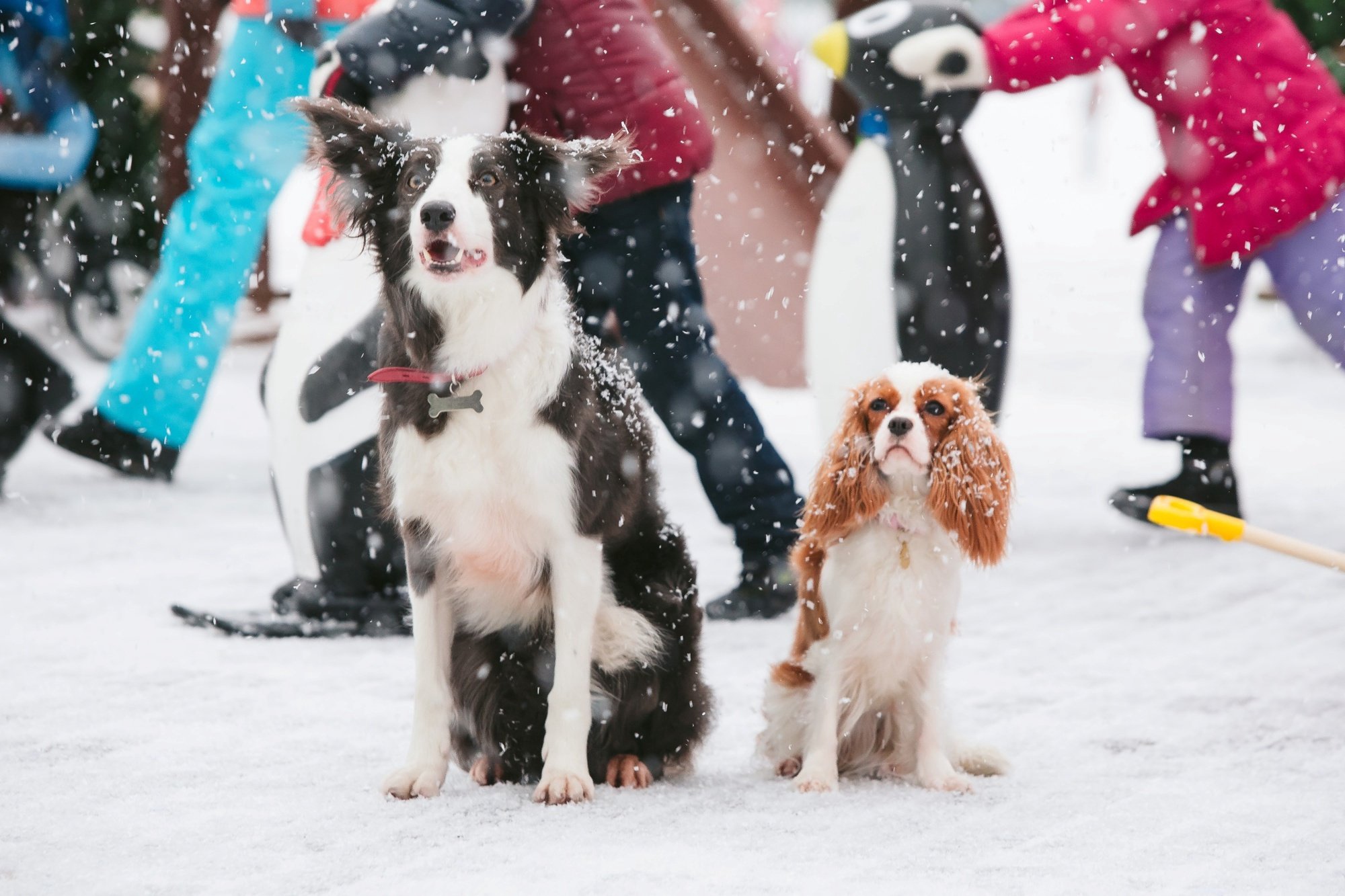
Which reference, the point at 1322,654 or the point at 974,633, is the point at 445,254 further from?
the point at 1322,654

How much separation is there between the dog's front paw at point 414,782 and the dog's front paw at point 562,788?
0.18 meters

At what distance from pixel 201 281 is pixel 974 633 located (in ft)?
11.3

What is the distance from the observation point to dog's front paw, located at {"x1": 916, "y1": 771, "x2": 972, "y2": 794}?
281cm

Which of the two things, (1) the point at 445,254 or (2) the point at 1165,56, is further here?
(2) the point at 1165,56

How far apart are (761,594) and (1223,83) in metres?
2.24

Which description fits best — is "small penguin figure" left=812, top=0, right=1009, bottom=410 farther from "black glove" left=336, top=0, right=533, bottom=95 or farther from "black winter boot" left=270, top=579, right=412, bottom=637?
"black winter boot" left=270, top=579, right=412, bottom=637

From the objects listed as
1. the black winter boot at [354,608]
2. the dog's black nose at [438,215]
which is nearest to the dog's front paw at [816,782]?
the dog's black nose at [438,215]

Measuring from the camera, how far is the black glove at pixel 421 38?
3619 millimetres

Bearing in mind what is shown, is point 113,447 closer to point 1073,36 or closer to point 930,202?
point 930,202

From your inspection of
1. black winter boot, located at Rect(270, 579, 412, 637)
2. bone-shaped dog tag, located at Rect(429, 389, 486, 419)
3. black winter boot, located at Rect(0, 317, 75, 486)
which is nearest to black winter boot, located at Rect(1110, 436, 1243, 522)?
black winter boot, located at Rect(270, 579, 412, 637)

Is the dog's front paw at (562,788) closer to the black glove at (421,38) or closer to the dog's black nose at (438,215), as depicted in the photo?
the dog's black nose at (438,215)

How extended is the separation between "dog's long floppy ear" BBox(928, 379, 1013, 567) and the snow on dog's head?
0.82 m

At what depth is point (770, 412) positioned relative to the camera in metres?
7.64

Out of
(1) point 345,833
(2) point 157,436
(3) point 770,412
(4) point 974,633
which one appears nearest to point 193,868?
(1) point 345,833
